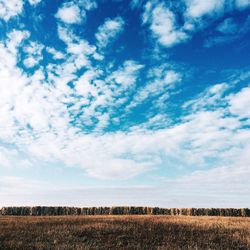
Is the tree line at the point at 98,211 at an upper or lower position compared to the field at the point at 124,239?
upper

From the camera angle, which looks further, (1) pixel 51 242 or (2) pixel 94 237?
(2) pixel 94 237

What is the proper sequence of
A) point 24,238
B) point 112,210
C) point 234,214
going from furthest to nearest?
point 112,210
point 234,214
point 24,238

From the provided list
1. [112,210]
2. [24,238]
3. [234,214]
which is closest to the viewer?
[24,238]

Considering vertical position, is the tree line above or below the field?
above

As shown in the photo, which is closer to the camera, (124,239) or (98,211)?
(124,239)

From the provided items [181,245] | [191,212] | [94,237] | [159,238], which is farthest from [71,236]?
[191,212]

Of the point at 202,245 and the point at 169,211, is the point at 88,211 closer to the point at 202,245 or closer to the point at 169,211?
the point at 169,211

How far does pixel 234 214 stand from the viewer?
6097 cm

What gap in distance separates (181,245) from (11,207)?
181 feet

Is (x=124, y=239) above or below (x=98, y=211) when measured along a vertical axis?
below

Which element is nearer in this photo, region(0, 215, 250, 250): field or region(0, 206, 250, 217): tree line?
region(0, 215, 250, 250): field

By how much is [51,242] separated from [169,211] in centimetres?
4773

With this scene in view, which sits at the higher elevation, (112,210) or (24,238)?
(112,210)

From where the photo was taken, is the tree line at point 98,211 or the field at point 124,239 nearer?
the field at point 124,239
